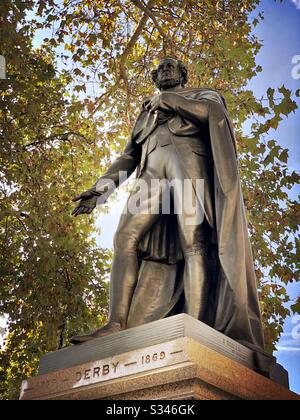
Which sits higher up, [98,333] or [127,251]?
[127,251]

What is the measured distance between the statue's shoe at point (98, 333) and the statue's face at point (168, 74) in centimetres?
227

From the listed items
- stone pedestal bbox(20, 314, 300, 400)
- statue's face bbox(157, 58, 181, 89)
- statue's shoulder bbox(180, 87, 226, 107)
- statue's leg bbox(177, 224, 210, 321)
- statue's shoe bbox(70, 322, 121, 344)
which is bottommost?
stone pedestal bbox(20, 314, 300, 400)

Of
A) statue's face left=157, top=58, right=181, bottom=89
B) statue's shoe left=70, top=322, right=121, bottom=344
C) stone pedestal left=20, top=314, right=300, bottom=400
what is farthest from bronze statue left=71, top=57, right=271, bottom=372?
statue's face left=157, top=58, right=181, bottom=89

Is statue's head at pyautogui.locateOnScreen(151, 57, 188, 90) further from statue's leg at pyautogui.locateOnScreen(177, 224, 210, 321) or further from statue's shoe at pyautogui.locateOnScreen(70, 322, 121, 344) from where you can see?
statue's shoe at pyautogui.locateOnScreen(70, 322, 121, 344)

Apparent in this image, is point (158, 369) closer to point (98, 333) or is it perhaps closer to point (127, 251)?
point (98, 333)

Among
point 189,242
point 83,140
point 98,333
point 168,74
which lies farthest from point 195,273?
point 83,140

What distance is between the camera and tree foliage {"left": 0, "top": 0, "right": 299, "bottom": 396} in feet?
33.6

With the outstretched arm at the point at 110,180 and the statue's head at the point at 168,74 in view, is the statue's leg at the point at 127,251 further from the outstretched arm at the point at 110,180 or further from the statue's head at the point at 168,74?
the statue's head at the point at 168,74

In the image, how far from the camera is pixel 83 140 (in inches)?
463

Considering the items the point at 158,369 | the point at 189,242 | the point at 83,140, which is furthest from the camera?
the point at 83,140

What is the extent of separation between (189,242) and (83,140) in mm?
7689

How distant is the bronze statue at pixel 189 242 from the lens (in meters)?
4.20

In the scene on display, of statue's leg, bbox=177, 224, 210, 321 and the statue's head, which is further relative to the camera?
the statue's head

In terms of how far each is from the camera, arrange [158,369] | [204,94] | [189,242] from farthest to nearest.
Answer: [204,94]
[189,242]
[158,369]
